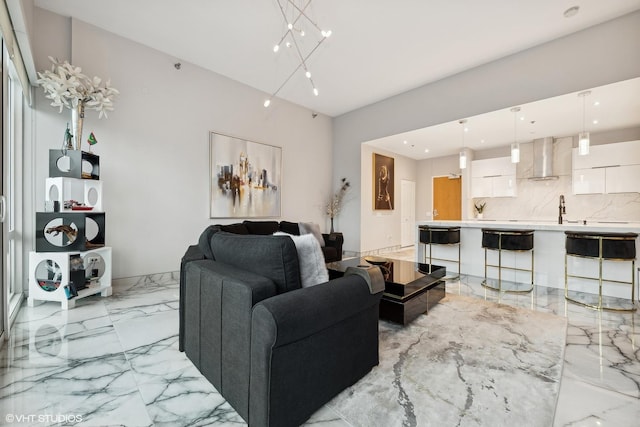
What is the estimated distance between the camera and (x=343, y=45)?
12.3ft

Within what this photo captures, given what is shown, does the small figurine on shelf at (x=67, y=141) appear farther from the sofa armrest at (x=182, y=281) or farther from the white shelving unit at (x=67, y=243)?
the sofa armrest at (x=182, y=281)

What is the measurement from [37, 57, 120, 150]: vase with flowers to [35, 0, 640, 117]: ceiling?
0.81 meters

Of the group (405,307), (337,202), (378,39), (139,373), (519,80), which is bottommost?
(139,373)

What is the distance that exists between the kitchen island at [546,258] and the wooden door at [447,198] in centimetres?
298

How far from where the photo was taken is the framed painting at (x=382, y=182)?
6.62 meters

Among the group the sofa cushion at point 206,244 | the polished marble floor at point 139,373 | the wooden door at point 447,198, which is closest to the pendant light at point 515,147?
the polished marble floor at point 139,373

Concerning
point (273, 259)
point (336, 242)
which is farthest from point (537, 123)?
point (273, 259)

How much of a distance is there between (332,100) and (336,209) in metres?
2.42

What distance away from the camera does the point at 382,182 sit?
6832 mm

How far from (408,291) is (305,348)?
161 centimetres

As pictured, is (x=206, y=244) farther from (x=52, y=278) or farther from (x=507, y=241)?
(x=507, y=241)

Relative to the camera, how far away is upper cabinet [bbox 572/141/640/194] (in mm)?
4836

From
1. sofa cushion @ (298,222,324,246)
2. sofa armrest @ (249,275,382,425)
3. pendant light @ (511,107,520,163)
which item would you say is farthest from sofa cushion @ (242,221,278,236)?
pendant light @ (511,107,520,163)

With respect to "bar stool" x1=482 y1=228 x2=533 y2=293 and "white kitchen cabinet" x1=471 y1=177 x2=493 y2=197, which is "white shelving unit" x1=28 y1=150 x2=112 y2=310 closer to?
"bar stool" x1=482 y1=228 x2=533 y2=293
